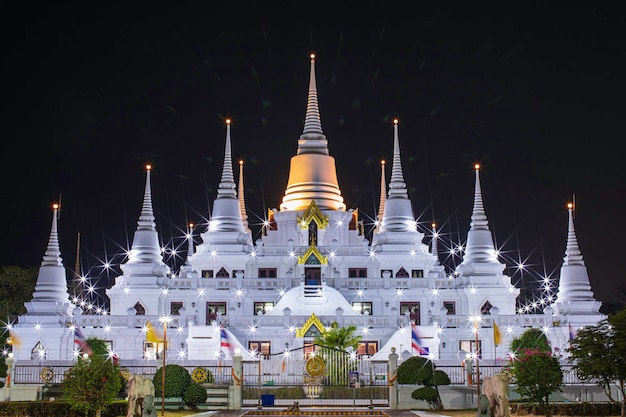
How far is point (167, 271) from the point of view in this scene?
7256 centimetres

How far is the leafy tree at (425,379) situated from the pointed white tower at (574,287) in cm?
2718

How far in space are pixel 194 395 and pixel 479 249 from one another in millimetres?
35812

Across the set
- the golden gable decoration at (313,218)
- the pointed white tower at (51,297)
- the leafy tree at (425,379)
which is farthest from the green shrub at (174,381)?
the golden gable decoration at (313,218)

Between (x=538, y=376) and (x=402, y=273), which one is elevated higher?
(x=402, y=273)

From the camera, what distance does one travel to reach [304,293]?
2552 inches

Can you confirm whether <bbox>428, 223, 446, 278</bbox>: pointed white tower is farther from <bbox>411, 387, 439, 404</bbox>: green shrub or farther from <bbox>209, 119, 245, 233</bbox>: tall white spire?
<bbox>411, 387, 439, 404</bbox>: green shrub

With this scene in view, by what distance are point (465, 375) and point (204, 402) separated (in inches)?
518

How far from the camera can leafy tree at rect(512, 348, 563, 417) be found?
1465 inches

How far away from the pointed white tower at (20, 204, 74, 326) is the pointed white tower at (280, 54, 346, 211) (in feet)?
63.6

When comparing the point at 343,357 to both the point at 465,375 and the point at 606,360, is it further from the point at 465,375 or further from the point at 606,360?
the point at 606,360

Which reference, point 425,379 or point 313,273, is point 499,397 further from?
point 313,273

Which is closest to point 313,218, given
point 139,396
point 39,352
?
point 39,352

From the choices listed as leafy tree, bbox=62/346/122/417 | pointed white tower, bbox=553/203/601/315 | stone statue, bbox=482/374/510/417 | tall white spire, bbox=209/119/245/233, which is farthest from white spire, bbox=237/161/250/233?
stone statue, bbox=482/374/510/417

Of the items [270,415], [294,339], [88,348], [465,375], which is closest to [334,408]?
[270,415]
